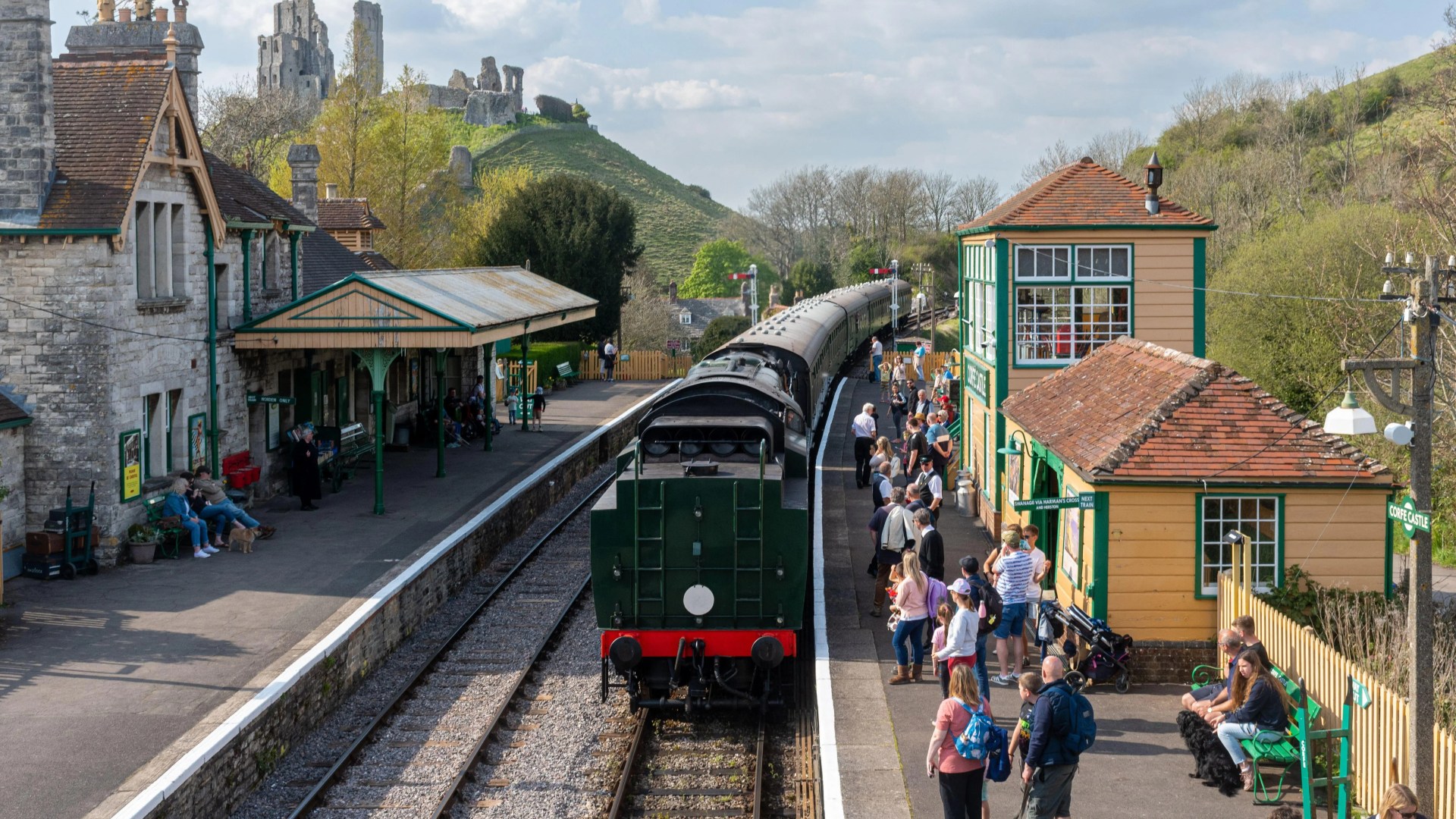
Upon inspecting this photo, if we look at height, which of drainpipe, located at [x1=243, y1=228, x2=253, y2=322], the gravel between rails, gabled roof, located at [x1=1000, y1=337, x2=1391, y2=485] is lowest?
the gravel between rails

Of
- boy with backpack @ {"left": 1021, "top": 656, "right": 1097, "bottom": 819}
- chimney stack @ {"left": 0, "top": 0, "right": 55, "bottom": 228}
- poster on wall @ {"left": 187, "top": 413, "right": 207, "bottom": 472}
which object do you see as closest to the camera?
boy with backpack @ {"left": 1021, "top": 656, "right": 1097, "bottom": 819}

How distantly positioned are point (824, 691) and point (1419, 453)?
5.34 meters

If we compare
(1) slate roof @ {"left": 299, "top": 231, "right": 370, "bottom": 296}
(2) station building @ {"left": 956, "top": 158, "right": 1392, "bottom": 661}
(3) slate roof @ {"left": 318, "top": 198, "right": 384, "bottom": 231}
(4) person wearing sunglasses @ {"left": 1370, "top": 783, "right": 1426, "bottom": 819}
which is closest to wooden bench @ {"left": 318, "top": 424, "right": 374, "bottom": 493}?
(1) slate roof @ {"left": 299, "top": 231, "right": 370, "bottom": 296}

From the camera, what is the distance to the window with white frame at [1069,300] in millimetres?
18828

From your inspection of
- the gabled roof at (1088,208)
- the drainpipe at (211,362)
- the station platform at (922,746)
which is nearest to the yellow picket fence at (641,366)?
the drainpipe at (211,362)

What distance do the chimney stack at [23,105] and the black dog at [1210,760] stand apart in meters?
14.8

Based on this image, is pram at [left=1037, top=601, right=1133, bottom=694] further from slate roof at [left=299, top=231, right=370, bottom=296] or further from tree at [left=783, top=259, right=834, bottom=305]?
tree at [left=783, top=259, right=834, bottom=305]

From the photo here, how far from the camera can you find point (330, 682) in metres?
13.5

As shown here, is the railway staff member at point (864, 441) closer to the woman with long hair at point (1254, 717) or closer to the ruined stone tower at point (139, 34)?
the woman with long hair at point (1254, 717)

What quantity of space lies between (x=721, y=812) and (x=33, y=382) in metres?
11.5

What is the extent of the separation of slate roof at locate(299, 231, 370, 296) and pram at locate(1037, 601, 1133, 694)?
18.7 metres

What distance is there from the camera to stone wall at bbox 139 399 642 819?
10500 millimetres

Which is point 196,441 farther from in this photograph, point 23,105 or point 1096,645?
point 1096,645

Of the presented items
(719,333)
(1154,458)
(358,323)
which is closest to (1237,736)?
(1154,458)
